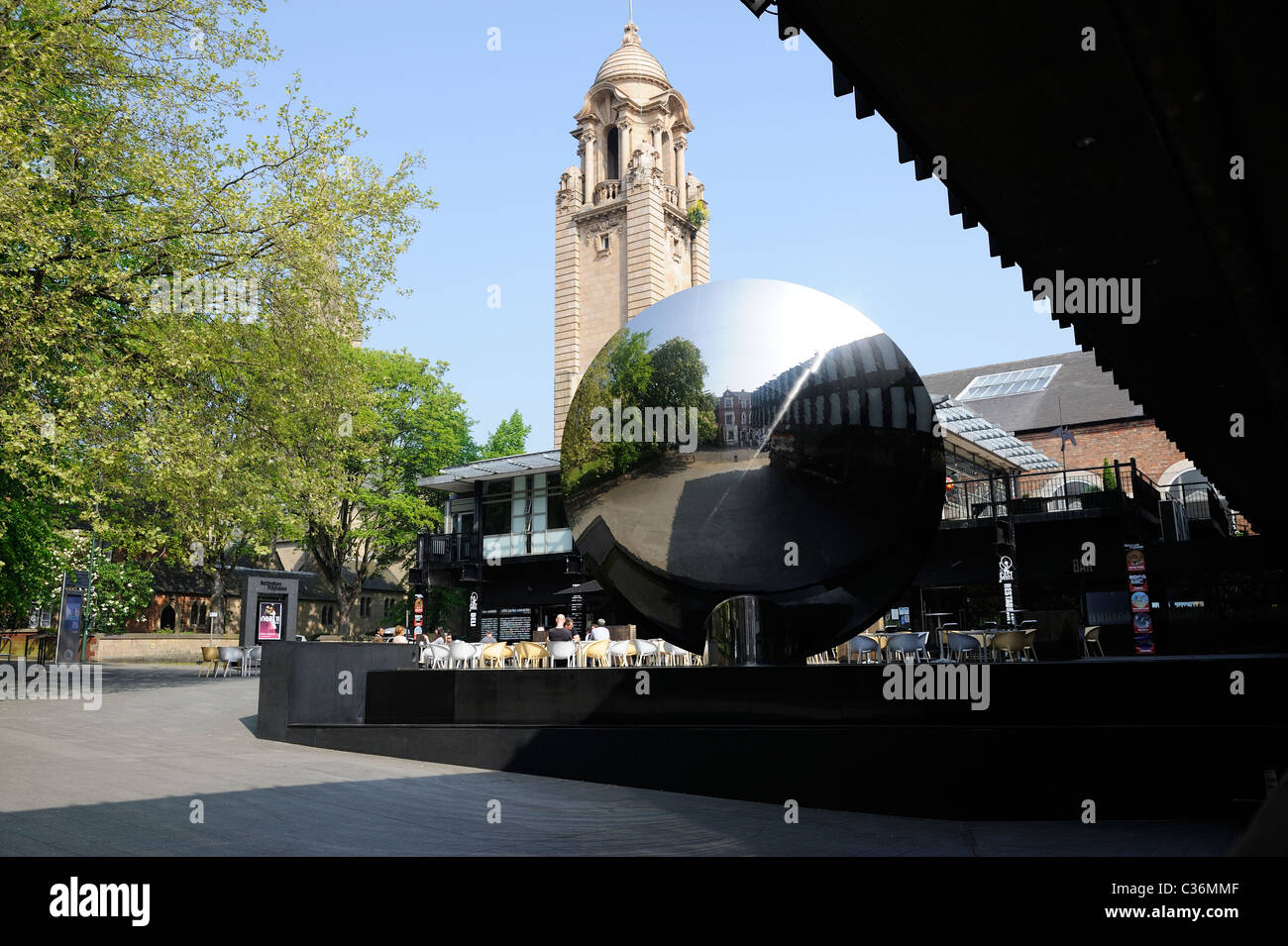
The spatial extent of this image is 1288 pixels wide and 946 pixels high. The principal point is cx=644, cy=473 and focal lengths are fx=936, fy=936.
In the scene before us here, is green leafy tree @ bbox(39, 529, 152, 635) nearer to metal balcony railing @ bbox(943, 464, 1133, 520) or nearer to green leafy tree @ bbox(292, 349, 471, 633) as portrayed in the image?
green leafy tree @ bbox(292, 349, 471, 633)

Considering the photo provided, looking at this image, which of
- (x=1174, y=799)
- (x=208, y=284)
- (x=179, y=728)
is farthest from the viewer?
(x=208, y=284)

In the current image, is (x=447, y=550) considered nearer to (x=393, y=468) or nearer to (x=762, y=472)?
(x=393, y=468)

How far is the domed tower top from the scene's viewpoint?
54562 millimetres

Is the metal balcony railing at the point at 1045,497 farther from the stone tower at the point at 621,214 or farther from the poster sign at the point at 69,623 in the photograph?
the poster sign at the point at 69,623

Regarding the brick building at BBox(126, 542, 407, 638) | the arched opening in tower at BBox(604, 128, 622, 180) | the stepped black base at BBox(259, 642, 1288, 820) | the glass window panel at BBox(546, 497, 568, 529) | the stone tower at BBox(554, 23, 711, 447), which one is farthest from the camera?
the arched opening in tower at BBox(604, 128, 622, 180)

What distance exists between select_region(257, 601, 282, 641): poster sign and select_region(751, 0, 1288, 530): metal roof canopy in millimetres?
20532

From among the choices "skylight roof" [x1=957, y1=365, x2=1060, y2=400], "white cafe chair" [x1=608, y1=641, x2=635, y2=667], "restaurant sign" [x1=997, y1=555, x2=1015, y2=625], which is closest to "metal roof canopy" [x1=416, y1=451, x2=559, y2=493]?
"restaurant sign" [x1=997, y1=555, x2=1015, y2=625]

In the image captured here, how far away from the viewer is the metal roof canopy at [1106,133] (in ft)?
19.7

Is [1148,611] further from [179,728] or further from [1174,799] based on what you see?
[179,728]

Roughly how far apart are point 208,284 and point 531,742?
11682mm

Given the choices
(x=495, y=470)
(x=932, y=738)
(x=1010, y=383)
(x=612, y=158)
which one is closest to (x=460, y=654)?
(x=932, y=738)

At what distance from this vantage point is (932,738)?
7090 millimetres
